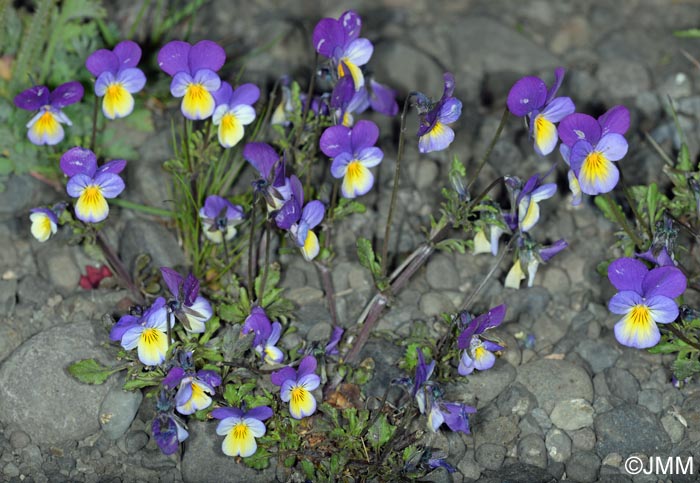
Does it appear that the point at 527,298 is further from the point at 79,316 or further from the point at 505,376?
the point at 79,316

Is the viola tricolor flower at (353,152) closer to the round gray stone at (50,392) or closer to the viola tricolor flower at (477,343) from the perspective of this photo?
the viola tricolor flower at (477,343)

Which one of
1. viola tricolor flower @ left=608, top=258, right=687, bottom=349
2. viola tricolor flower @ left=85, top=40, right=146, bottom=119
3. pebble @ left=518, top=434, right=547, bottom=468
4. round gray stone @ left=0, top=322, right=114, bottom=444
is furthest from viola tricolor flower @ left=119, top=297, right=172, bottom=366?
viola tricolor flower @ left=608, top=258, right=687, bottom=349

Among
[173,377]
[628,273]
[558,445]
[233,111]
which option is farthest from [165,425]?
[628,273]

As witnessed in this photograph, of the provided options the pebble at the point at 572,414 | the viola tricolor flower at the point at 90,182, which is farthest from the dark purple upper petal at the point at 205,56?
the pebble at the point at 572,414

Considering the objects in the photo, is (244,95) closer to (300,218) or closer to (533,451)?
(300,218)

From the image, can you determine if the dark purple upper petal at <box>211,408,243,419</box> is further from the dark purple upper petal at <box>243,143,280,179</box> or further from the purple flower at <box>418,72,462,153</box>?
the purple flower at <box>418,72,462,153</box>

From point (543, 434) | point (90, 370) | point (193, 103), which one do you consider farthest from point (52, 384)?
point (543, 434)
